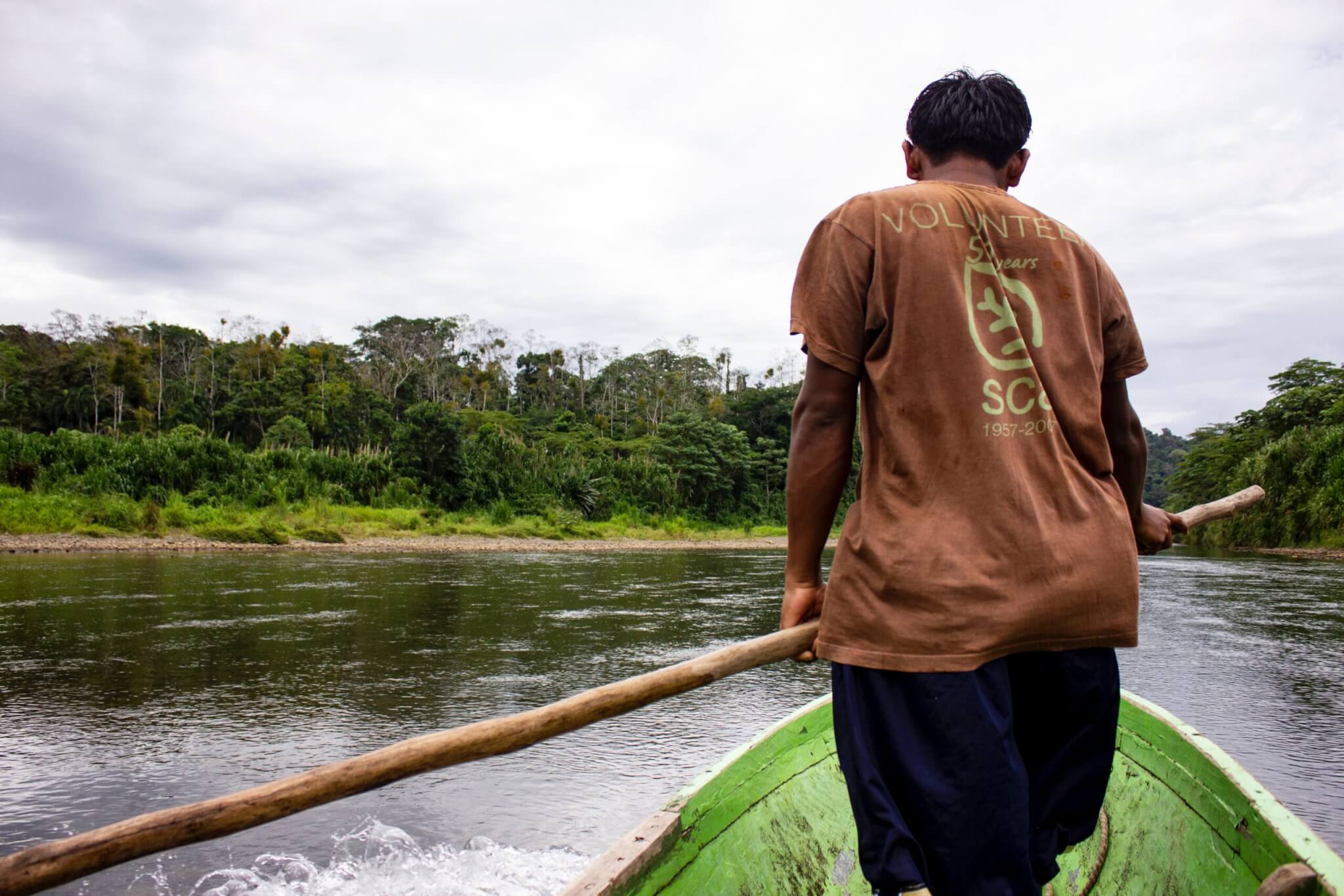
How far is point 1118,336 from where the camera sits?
1.45 meters

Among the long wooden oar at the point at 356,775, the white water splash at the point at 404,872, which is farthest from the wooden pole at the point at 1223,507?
the white water splash at the point at 404,872

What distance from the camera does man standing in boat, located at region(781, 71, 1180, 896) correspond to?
3.90ft

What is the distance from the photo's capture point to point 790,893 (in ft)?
7.28

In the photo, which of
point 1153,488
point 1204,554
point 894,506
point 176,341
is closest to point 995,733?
point 894,506

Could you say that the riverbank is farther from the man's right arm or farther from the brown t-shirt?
the brown t-shirt

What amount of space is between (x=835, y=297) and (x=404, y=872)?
2676mm

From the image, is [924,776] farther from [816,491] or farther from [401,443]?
[401,443]

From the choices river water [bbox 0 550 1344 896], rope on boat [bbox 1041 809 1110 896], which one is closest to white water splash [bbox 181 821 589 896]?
river water [bbox 0 550 1344 896]

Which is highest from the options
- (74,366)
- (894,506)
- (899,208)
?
(74,366)

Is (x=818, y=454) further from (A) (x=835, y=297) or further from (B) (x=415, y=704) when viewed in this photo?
(B) (x=415, y=704)

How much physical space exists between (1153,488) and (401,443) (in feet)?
260

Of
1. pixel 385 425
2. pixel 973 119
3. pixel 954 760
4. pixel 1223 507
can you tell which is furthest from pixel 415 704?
pixel 385 425

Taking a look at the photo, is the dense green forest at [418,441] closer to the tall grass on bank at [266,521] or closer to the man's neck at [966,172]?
the tall grass on bank at [266,521]

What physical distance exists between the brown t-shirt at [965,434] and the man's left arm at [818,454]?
0.03 m
